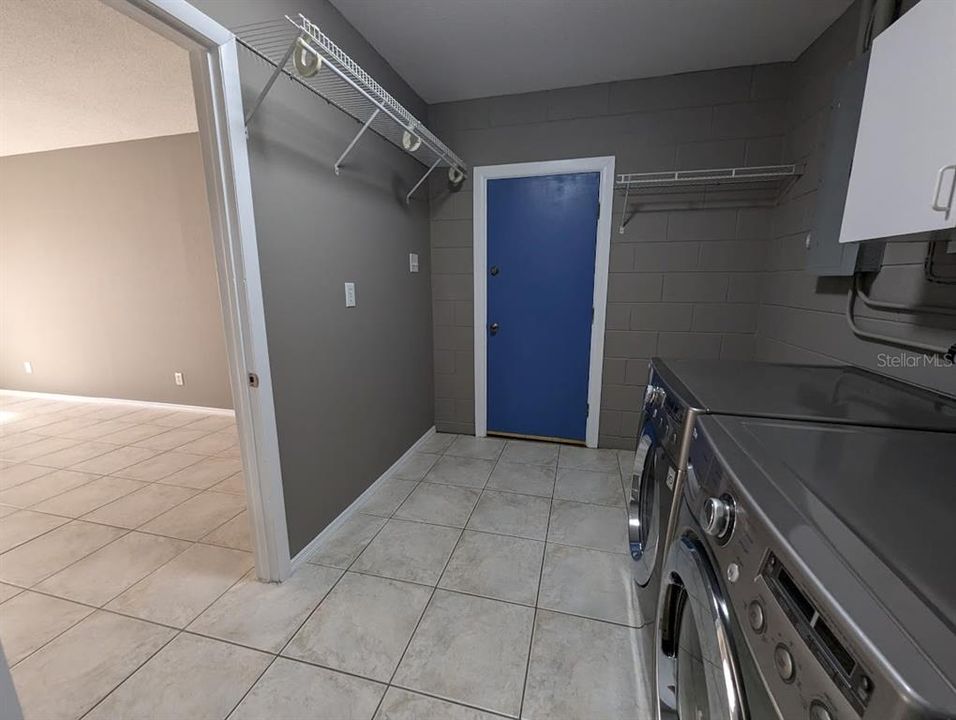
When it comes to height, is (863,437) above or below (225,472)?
above

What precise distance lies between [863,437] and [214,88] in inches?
79.1

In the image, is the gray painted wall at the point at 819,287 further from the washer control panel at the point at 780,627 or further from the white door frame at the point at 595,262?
the washer control panel at the point at 780,627

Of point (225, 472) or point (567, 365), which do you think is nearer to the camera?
point (225, 472)

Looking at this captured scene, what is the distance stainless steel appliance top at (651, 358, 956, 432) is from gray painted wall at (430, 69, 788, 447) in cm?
113

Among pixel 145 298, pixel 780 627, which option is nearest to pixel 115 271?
pixel 145 298

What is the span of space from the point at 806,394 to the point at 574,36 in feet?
6.46

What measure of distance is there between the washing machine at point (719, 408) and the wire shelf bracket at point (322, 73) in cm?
149

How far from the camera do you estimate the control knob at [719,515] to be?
0.65 meters

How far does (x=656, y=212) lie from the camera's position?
2488 millimetres

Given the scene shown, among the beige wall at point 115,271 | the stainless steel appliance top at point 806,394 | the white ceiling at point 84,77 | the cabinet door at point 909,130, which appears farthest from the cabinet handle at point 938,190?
the beige wall at point 115,271

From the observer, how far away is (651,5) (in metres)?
1.73

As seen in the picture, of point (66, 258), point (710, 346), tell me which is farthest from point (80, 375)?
point (710, 346)

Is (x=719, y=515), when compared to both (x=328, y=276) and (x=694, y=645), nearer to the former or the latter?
(x=694, y=645)

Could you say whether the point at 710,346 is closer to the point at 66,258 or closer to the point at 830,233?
the point at 830,233
